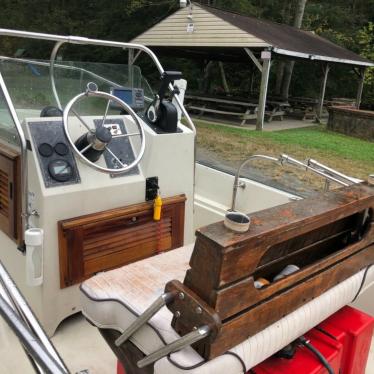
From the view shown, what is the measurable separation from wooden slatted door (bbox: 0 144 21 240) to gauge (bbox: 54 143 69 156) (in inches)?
6.9

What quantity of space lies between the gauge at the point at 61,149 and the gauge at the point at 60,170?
4 cm

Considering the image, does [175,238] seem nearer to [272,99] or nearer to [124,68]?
[124,68]

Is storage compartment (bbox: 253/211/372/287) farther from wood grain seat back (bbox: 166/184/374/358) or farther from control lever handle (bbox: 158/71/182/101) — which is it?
control lever handle (bbox: 158/71/182/101)

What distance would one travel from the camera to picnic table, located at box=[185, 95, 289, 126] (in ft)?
30.2

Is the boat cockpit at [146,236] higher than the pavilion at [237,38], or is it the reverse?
the pavilion at [237,38]

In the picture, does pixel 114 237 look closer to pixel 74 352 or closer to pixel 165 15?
pixel 74 352

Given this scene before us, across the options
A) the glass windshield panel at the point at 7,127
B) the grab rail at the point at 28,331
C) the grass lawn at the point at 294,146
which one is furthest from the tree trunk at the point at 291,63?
the grab rail at the point at 28,331

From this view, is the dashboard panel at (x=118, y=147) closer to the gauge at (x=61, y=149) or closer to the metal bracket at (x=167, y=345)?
the gauge at (x=61, y=149)

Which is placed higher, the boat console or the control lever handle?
the control lever handle

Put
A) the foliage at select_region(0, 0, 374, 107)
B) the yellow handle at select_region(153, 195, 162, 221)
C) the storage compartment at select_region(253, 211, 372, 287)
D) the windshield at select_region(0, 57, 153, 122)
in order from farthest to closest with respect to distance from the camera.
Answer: the foliage at select_region(0, 0, 374, 107)
the windshield at select_region(0, 57, 153, 122)
the yellow handle at select_region(153, 195, 162, 221)
the storage compartment at select_region(253, 211, 372, 287)

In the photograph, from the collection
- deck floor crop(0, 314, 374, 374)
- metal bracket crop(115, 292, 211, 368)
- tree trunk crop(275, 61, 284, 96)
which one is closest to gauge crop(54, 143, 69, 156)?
deck floor crop(0, 314, 374, 374)

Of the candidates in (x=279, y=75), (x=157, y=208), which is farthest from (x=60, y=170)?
(x=279, y=75)

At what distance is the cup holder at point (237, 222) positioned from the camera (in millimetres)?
972

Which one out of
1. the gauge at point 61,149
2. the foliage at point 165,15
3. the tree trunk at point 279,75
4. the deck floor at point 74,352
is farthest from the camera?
the foliage at point 165,15
